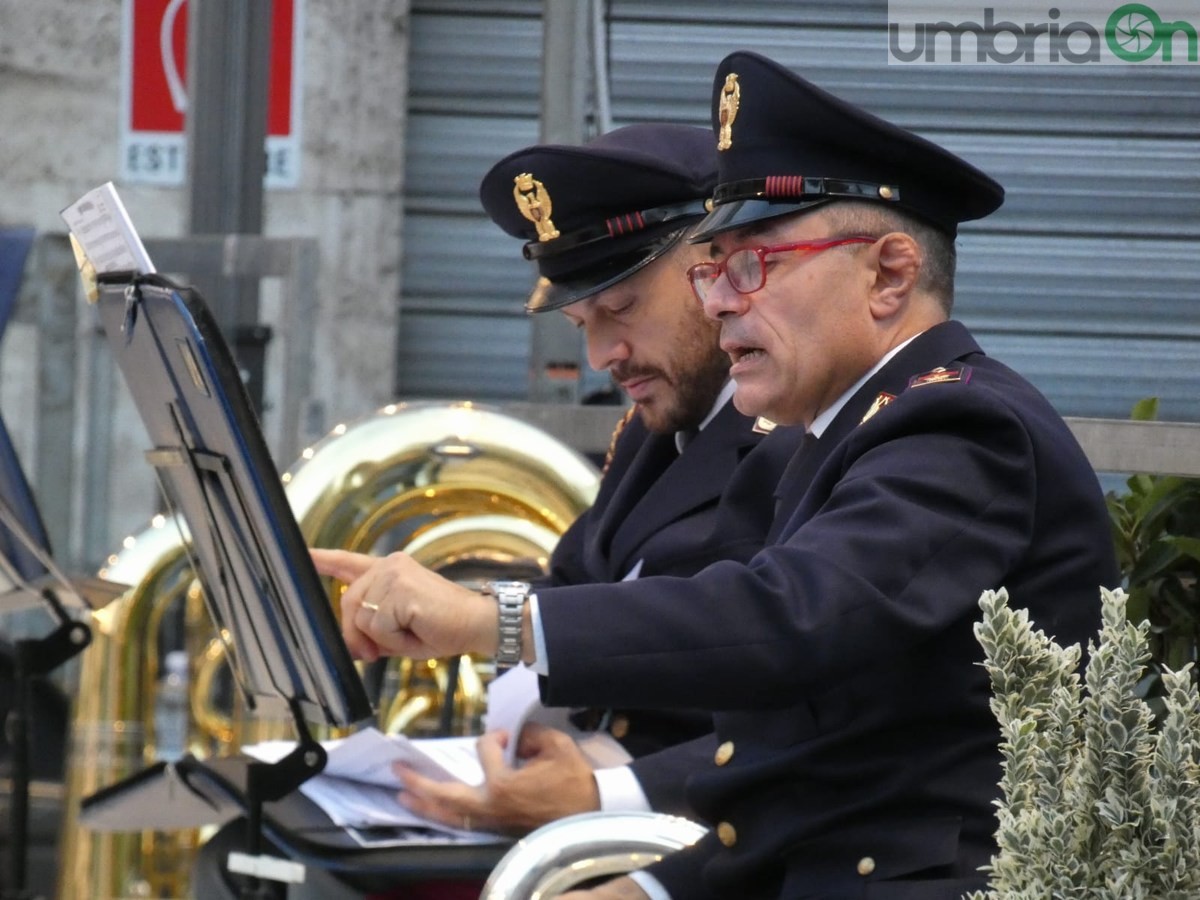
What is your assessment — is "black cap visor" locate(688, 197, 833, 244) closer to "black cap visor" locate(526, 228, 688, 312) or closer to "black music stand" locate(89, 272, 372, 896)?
"black music stand" locate(89, 272, 372, 896)

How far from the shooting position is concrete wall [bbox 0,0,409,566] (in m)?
7.29

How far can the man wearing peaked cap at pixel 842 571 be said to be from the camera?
5.74ft

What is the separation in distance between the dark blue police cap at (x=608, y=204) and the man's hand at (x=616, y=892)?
3.39 feet

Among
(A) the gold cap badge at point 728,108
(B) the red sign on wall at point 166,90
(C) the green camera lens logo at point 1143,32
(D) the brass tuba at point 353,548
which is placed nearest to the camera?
(A) the gold cap badge at point 728,108

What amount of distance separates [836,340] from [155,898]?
7.50 feet

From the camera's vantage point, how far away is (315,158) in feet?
24.1

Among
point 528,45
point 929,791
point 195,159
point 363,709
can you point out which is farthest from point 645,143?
point 528,45

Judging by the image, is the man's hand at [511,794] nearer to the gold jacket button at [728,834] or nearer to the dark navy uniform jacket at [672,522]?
the dark navy uniform jacket at [672,522]

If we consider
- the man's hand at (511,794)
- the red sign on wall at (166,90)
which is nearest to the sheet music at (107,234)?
the man's hand at (511,794)

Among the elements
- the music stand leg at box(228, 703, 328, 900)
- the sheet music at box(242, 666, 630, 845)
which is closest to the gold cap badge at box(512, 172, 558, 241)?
the sheet music at box(242, 666, 630, 845)

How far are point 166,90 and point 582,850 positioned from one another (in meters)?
4.72

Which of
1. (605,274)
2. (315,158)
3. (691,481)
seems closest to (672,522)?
(691,481)

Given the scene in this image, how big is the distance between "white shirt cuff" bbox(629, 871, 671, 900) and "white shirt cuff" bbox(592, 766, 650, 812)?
0.46 m

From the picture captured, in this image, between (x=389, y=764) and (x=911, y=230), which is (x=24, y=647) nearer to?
(x=389, y=764)
